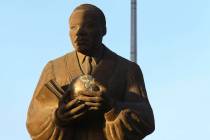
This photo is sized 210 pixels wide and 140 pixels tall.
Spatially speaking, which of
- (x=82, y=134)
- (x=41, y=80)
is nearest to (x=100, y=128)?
(x=82, y=134)

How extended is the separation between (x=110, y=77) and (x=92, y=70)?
22 cm

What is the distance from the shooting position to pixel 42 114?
1097 cm

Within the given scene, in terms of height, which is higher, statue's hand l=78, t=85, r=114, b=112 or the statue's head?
the statue's head

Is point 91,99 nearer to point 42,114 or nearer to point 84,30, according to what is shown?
point 42,114

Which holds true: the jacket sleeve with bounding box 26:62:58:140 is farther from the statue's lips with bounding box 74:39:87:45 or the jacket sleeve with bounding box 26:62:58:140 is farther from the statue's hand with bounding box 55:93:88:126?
the statue's lips with bounding box 74:39:87:45

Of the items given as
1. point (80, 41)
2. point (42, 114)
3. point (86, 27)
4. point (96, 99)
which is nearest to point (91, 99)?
point (96, 99)

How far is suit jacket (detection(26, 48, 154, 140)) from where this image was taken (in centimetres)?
1074

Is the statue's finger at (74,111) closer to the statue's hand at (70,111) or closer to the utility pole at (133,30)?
the statue's hand at (70,111)

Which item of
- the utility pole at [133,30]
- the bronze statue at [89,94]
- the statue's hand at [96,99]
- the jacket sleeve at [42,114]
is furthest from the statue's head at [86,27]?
the utility pole at [133,30]

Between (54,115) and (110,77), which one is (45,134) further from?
A: (110,77)

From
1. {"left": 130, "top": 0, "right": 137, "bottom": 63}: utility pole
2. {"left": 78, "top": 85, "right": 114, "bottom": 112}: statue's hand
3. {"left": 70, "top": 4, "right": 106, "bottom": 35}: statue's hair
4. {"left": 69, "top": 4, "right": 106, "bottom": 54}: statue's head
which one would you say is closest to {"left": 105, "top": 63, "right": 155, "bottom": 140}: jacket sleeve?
{"left": 78, "top": 85, "right": 114, "bottom": 112}: statue's hand

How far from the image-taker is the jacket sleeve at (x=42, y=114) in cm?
1083

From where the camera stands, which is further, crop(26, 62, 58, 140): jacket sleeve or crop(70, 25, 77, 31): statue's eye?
crop(70, 25, 77, 31): statue's eye

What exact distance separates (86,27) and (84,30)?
0.04 meters
